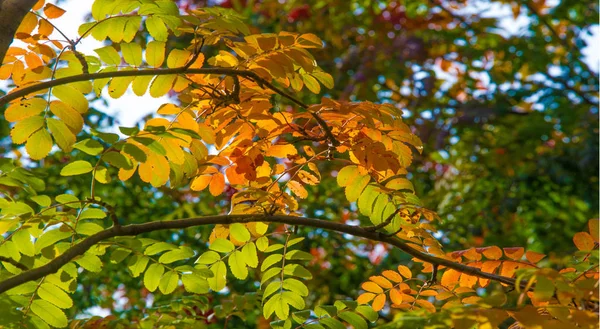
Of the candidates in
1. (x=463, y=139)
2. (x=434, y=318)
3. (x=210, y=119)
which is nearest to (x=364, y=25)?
(x=463, y=139)

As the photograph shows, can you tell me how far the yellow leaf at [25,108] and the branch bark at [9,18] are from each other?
212 millimetres

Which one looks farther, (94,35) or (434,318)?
(94,35)

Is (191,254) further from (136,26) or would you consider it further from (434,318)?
(434,318)

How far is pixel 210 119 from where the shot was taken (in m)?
1.80

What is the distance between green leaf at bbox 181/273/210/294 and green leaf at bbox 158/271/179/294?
22mm

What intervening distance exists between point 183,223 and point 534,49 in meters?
4.54

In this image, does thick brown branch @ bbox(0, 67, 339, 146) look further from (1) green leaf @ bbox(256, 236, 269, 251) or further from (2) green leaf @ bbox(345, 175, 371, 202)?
(1) green leaf @ bbox(256, 236, 269, 251)

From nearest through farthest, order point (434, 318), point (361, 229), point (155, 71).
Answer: point (434, 318) < point (155, 71) < point (361, 229)

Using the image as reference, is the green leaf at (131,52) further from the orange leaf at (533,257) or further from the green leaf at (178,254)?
the orange leaf at (533,257)

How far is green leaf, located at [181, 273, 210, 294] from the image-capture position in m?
1.85

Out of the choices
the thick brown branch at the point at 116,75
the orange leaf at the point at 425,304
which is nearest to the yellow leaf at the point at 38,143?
the thick brown branch at the point at 116,75

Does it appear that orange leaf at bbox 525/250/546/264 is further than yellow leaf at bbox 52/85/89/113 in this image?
Yes

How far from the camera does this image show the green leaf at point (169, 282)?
1.84 m

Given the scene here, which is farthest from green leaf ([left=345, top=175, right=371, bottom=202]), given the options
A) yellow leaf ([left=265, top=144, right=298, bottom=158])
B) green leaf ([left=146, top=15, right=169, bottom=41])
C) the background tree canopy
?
green leaf ([left=146, top=15, right=169, bottom=41])
